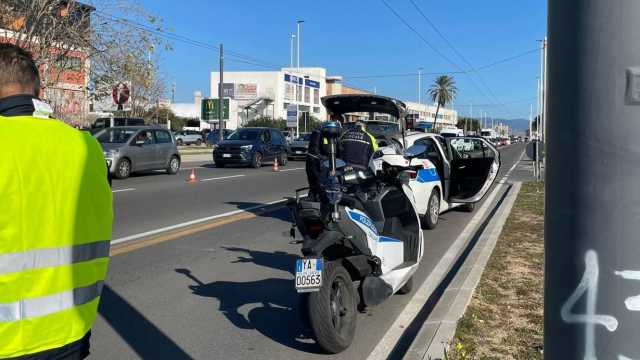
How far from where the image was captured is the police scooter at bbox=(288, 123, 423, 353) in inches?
173

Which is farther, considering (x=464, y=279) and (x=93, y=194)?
(x=464, y=279)

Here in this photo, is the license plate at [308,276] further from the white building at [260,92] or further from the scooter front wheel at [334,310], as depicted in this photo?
the white building at [260,92]

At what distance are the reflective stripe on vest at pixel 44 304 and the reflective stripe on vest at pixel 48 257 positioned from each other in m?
0.11

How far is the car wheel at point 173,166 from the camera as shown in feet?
69.8

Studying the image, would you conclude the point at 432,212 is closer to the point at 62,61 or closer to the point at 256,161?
the point at 256,161

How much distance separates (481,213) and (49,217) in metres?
11.4

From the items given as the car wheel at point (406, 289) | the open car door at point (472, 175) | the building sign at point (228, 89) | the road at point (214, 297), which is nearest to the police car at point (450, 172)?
the open car door at point (472, 175)

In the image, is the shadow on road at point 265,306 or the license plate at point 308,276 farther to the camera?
the shadow on road at point 265,306

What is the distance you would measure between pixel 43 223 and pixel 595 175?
1.68 metres

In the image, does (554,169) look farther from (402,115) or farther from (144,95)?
(144,95)

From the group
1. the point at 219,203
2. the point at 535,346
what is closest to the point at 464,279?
the point at 535,346

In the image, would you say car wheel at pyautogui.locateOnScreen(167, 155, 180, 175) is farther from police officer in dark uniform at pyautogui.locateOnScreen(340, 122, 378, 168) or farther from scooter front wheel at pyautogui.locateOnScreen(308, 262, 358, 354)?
scooter front wheel at pyautogui.locateOnScreen(308, 262, 358, 354)

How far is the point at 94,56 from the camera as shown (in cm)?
2202

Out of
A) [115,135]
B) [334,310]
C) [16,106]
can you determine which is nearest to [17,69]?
[16,106]
